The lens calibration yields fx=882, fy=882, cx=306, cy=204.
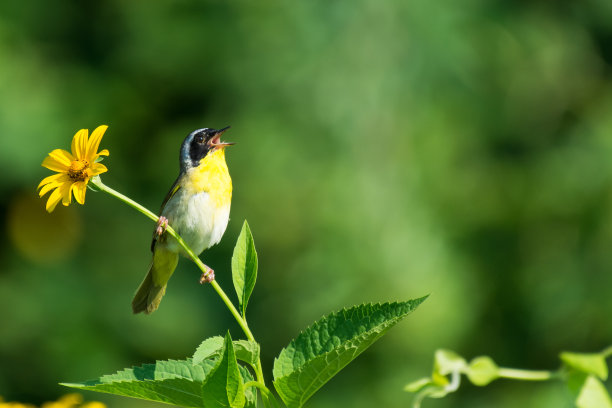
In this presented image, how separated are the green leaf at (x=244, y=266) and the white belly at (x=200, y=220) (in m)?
0.96

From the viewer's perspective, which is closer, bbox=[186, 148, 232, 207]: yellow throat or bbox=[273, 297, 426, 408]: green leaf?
bbox=[273, 297, 426, 408]: green leaf

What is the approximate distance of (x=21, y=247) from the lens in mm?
6727

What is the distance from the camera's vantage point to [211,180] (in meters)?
2.52

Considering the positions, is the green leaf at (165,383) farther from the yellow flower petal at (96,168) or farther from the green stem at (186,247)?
the yellow flower petal at (96,168)

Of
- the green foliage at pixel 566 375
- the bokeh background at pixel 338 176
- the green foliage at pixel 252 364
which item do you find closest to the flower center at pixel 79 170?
the green foliage at pixel 252 364

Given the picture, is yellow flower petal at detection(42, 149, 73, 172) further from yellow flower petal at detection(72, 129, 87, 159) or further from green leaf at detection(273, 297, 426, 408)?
green leaf at detection(273, 297, 426, 408)

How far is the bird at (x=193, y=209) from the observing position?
2408 millimetres

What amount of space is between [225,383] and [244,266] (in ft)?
0.87

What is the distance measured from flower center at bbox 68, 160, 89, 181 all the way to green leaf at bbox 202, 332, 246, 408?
36 centimetres

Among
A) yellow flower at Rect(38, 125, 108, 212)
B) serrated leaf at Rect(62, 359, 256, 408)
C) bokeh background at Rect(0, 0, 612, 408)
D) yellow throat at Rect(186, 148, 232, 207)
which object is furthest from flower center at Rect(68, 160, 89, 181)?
bokeh background at Rect(0, 0, 612, 408)

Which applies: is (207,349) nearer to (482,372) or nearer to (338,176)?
(482,372)

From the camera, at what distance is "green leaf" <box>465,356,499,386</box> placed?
124 centimetres

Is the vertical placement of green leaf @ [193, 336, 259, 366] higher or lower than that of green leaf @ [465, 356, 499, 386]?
higher

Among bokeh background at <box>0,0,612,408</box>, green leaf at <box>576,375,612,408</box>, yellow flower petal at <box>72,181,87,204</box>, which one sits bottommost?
Result: green leaf at <box>576,375,612,408</box>
